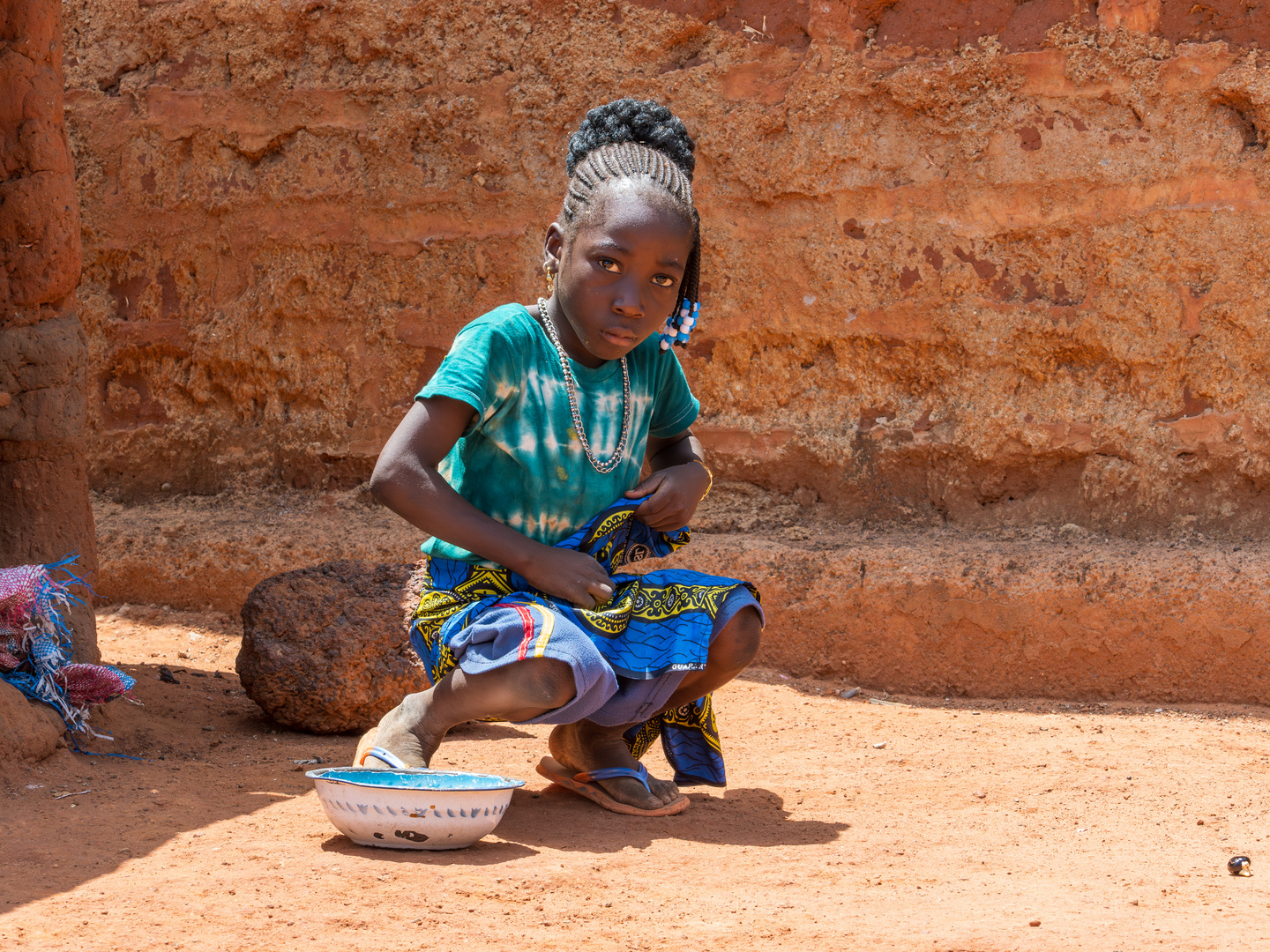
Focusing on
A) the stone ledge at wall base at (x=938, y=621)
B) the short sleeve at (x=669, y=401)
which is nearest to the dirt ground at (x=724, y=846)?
the stone ledge at wall base at (x=938, y=621)

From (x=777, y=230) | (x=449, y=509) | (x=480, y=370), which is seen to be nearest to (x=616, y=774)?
(x=449, y=509)

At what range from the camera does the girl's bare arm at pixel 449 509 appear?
8.14 ft

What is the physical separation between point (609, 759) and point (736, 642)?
0.39 m

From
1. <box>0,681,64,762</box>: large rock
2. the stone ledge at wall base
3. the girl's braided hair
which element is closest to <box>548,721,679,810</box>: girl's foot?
the stone ledge at wall base

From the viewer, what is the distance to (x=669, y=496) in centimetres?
279

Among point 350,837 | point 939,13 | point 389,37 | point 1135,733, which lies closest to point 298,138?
point 389,37

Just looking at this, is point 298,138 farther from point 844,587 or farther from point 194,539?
point 844,587

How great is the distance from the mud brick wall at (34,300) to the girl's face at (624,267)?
5.31 feet

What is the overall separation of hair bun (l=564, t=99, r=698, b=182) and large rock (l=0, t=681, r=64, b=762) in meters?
1.77

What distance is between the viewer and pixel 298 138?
4910 mm

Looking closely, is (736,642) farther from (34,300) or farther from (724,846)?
(34,300)

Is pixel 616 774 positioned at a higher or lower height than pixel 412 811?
lower

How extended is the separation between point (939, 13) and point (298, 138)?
251 centimetres

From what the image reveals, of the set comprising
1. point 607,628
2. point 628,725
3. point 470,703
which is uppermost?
point 607,628
